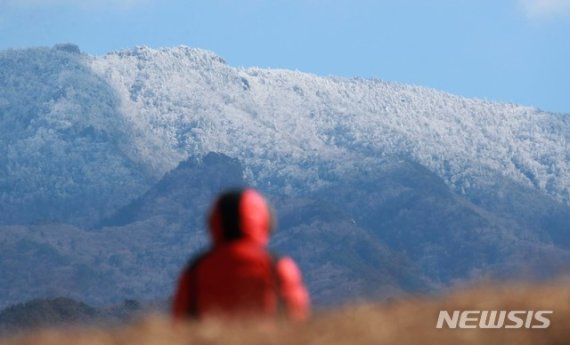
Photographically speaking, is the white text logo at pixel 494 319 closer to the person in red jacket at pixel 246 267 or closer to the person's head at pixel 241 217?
the person in red jacket at pixel 246 267

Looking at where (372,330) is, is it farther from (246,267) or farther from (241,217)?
(241,217)

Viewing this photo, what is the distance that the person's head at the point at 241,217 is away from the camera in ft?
39.1

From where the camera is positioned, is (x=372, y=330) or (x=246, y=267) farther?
(x=246, y=267)

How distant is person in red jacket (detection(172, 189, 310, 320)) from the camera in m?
11.8

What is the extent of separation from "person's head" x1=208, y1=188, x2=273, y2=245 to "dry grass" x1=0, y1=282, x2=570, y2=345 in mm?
744

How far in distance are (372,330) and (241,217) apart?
142cm

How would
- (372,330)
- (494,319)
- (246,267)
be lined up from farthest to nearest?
(494,319), (246,267), (372,330)

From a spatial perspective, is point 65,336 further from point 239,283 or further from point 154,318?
point 239,283

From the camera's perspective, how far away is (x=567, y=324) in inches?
458

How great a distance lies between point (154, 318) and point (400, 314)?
2.21 meters

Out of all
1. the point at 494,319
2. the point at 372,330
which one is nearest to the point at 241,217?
the point at 372,330

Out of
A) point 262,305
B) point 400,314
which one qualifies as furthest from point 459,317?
point 262,305

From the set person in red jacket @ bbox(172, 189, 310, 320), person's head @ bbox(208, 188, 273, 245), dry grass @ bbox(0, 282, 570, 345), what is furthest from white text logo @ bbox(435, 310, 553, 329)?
person's head @ bbox(208, 188, 273, 245)

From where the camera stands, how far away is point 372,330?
11727 mm
